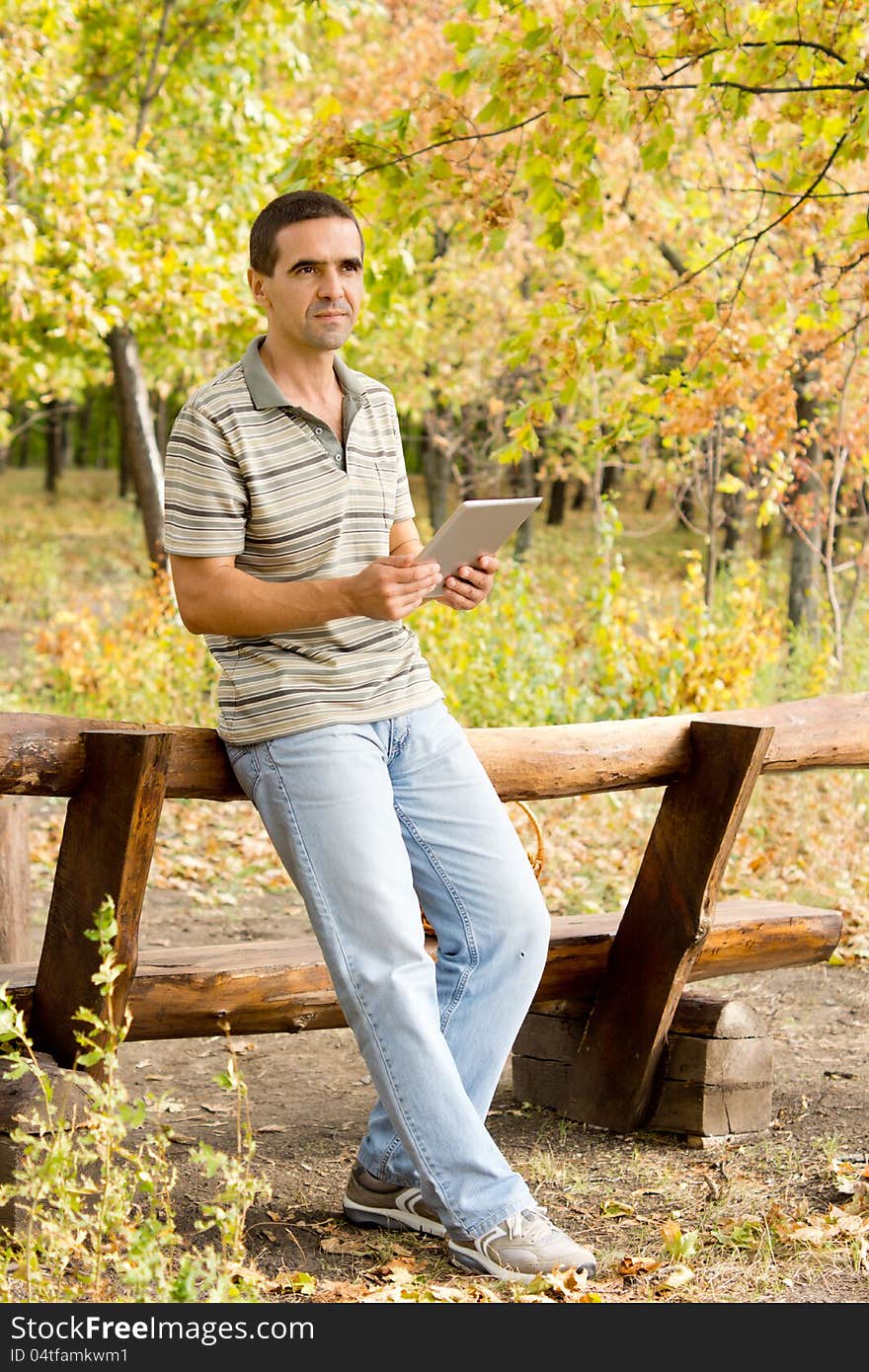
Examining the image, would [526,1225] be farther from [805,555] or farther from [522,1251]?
[805,555]

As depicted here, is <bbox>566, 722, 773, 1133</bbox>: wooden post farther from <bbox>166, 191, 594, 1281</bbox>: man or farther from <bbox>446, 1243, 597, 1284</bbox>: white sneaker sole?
<bbox>446, 1243, 597, 1284</bbox>: white sneaker sole

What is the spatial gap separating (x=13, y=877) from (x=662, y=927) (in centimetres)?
210

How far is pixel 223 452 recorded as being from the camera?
3061mm

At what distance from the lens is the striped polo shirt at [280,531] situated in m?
3.04

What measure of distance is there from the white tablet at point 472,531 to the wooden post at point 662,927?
0.99 metres

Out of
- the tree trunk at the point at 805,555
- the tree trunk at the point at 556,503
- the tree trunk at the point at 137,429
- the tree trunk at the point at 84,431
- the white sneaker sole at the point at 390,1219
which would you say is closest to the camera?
the white sneaker sole at the point at 390,1219

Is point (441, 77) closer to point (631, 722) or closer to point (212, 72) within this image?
point (631, 722)

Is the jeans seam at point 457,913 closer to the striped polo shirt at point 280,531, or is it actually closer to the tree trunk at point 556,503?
the striped polo shirt at point 280,531

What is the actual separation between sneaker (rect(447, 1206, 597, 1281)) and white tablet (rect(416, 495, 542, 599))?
1.33 metres

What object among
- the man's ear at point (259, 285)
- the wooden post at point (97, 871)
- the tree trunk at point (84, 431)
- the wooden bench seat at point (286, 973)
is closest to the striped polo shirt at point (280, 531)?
the man's ear at point (259, 285)

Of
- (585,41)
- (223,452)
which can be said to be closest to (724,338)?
(585,41)

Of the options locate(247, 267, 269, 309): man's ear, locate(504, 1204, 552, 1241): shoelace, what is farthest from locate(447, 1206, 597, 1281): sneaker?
locate(247, 267, 269, 309): man's ear

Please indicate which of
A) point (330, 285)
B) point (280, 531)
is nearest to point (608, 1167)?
point (280, 531)

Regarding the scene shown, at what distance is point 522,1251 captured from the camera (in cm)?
304
